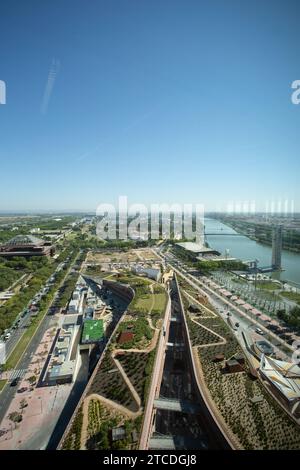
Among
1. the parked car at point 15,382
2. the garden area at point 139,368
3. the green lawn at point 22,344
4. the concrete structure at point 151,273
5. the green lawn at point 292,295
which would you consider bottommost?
the parked car at point 15,382

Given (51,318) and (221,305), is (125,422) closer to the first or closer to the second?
(51,318)

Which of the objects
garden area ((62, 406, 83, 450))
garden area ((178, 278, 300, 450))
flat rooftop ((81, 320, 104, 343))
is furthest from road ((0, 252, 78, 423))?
garden area ((178, 278, 300, 450))

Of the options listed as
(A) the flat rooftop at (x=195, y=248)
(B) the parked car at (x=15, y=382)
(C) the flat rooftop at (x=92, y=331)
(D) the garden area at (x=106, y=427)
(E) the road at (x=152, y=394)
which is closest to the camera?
(D) the garden area at (x=106, y=427)

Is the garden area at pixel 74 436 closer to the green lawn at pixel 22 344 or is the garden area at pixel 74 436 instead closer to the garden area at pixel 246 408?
the garden area at pixel 246 408

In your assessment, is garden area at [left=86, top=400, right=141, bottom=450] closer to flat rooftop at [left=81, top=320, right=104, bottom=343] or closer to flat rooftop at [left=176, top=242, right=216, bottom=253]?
flat rooftop at [left=81, top=320, right=104, bottom=343]

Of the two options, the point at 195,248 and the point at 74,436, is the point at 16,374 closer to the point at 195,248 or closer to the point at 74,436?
the point at 74,436

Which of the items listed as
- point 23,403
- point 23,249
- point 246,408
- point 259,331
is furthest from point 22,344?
point 23,249

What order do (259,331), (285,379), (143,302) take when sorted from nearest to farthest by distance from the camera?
1. (285,379)
2. (259,331)
3. (143,302)

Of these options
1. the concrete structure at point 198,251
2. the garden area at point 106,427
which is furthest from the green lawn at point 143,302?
the concrete structure at point 198,251
